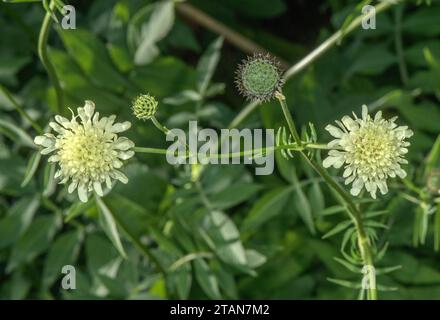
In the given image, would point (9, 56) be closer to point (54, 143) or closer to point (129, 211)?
point (129, 211)

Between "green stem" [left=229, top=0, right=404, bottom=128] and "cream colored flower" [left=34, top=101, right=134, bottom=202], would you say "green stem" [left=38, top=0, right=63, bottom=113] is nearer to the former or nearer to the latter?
"cream colored flower" [left=34, top=101, right=134, bottom=202]

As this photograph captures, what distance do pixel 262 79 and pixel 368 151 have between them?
251 millimetres

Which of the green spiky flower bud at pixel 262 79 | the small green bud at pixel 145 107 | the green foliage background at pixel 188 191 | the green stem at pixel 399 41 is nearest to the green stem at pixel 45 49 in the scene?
the green foliage background at pixel 188 191

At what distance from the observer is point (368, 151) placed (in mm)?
1139

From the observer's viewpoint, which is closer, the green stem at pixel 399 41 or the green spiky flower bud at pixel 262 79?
the green spiky flower bud at pixel 262 79

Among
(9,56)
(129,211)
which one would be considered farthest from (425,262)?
(9,56)

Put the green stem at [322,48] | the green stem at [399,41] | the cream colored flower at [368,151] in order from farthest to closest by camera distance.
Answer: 1. the green stem at [399,41]
2. the green stem at [322,48]
3. the cream colored flower at [368,151]

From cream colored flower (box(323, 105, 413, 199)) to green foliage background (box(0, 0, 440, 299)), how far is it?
0.40 m

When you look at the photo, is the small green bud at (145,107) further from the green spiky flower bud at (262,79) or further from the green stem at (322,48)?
the green stem at (322,48)

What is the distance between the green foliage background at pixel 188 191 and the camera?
161cm

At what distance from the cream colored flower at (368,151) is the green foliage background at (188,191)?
397 mm

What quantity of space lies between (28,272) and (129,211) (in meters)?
0.37

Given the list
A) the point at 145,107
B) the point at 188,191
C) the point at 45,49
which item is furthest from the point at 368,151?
the point at 45,49

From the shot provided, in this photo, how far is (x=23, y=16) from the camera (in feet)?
6.11
